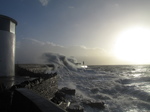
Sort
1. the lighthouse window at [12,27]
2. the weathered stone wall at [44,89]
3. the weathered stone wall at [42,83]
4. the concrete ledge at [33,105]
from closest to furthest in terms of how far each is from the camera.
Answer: the concrete ledge at [33,105] → the weathered stone wall at [42,83] → the weathered stone wall at [44,89] → the lighthouse window at [12,27]

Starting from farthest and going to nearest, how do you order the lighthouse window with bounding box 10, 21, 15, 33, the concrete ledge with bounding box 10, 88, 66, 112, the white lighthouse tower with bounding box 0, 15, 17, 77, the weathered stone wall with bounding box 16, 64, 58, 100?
the lighthouse window with bounding box 10, 21, 15, 33 < the white lighthouse tower with bounding box 0, 15, 17, 77 < the weathered stone wall with bounding box 16, 64, 58, 100 < the concrete ledge with bounding box 10, 88, 66, 112

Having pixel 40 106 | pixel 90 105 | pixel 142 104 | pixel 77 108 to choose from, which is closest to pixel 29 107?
pixel 40 106

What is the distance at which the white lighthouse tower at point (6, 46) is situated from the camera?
981cm

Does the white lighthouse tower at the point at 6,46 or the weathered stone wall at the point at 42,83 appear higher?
the white lighthouse tower at the point at 6,46

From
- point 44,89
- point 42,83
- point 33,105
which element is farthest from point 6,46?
point 33,105

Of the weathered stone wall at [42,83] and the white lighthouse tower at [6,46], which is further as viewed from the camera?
the white lighthouse tower at [6,46]

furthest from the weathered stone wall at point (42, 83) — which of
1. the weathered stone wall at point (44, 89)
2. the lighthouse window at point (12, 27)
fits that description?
the lighthouse window at point (12, 27)

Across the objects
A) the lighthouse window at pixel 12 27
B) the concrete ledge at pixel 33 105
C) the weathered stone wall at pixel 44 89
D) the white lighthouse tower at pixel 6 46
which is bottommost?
the weathered stone wall at pixel 44 89

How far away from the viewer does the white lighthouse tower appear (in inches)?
386

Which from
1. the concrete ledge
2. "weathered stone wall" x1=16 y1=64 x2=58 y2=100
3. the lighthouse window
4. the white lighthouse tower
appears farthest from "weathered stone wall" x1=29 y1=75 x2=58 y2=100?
the lighthouse window

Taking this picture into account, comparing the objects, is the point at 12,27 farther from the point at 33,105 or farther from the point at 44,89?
the point at 33,105

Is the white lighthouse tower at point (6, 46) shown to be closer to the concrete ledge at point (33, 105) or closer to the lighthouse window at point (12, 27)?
the lighthouse window at point (12, 27)

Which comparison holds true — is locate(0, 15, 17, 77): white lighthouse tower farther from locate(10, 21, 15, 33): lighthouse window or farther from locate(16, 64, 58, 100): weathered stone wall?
locate(16, 64, 58, 100): weathered stone wall

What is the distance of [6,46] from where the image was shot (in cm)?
998
